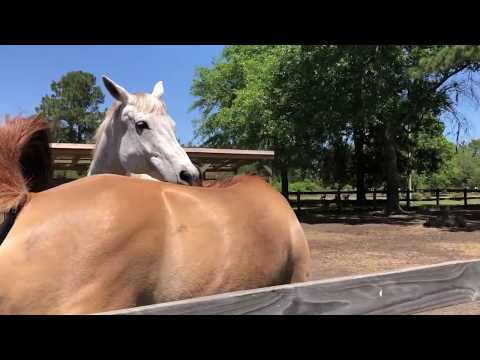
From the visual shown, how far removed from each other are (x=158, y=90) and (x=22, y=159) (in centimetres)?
177

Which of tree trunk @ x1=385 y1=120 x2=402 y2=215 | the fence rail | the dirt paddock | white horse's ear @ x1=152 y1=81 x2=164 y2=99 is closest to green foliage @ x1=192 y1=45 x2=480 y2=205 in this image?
tree trunk @ x1=385 y1=120 x2=402 y2=215

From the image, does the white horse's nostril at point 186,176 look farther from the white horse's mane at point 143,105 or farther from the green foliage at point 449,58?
the green foliage at point 449,58

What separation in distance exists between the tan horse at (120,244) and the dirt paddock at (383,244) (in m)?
3.85

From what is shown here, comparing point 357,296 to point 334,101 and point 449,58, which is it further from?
point 334,101

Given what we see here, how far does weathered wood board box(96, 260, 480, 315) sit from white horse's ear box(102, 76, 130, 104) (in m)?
2.32

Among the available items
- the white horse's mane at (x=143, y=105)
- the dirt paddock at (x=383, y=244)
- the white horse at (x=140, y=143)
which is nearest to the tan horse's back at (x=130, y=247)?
the white horse at (x=140, y=143)

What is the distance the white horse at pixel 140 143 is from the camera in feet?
9.97

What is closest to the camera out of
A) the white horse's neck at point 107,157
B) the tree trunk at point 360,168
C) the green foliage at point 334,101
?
the white horse's neck at point 107,157

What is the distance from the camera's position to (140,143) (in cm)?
313

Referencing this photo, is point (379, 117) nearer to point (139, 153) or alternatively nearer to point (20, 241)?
point (139, 153)
